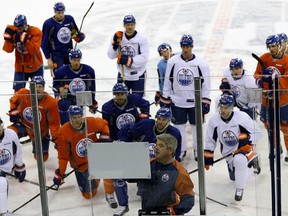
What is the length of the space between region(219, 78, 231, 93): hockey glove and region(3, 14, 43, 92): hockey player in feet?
8.49

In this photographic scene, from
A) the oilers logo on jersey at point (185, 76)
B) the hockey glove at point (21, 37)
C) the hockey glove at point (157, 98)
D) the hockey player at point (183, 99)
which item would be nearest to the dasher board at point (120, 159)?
the hockey player at point (183, 99)

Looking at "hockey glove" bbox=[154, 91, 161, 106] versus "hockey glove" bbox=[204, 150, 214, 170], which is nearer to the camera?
"hockey glove" bbox=[204, 150, 214, 170]

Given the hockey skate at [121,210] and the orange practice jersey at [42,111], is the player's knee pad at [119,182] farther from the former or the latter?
the orange practice jersey at [42,111]

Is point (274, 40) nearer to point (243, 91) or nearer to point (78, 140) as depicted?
point (243, 91)

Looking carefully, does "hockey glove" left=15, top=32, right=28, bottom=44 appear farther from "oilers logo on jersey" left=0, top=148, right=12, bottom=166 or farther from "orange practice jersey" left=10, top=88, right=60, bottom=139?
"oilers logo on jersey" left=0, top=148, right=12, bottom=166

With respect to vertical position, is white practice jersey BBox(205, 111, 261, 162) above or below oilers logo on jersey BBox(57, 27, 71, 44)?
below

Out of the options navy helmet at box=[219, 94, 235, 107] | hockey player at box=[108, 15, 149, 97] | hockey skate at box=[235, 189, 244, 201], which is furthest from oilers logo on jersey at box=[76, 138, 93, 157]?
hockey player at box=[108, 15, 149, 97]

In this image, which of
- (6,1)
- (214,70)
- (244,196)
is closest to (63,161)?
(244,196)

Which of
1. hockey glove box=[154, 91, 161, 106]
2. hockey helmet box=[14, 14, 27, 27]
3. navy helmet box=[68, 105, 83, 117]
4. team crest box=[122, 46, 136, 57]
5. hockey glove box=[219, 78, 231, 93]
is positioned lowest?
navy helmet box=[68, 105, 83, 117]

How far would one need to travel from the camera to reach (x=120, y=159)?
14.2 feet

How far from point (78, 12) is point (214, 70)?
2.81m

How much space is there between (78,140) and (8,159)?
1.74 feet

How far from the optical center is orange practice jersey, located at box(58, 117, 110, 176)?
4.48 meters

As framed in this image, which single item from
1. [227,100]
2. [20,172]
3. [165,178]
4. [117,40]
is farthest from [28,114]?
[117,40]
